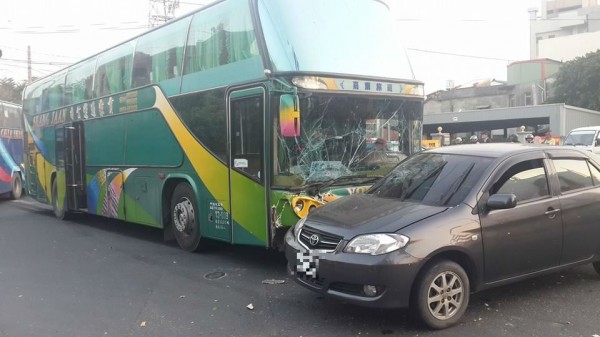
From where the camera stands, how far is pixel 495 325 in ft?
15.1

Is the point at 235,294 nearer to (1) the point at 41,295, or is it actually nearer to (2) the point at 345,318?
(2) the point at 345,318

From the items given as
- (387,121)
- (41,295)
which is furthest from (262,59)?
(41,295)

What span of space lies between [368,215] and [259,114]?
7.90ft

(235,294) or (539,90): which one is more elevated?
(539,90)

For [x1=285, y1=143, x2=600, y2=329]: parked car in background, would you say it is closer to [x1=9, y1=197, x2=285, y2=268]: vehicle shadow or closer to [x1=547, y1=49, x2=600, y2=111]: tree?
[x1=9, y1=197, x2=285, y2=268]: vehicle shadow

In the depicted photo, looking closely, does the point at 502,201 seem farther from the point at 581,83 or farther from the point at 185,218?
the point at 581,83

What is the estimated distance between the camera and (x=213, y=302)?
5.61 metres

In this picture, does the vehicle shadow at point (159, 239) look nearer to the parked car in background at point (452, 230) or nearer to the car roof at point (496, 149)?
the parked car in background at point (452, 230)

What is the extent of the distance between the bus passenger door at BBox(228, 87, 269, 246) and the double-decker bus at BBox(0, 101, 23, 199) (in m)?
13.7

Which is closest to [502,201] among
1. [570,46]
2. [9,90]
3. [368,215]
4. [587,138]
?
[368,215]

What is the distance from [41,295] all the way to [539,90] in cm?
4902

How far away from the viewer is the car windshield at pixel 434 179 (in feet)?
15.9

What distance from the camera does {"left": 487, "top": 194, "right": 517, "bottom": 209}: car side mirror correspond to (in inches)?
183

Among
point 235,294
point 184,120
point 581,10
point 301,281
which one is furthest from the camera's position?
point 581,10
